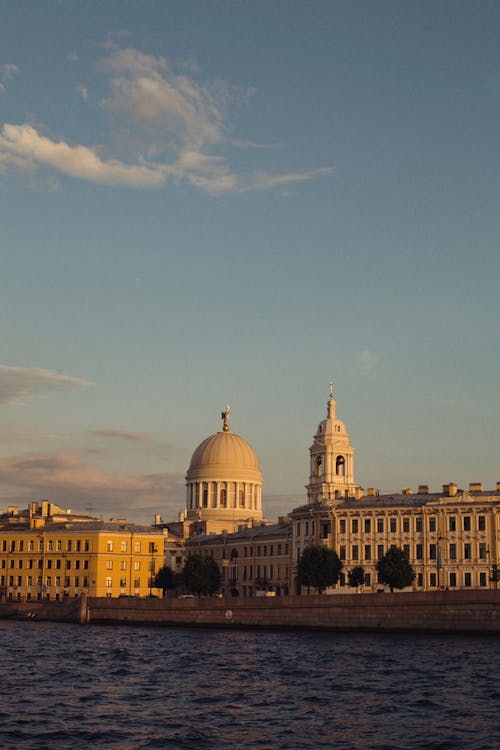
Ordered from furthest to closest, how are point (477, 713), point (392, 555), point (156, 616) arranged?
point (392, 555)
point (156, 616)
point (477, 713)

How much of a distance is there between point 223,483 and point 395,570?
215 ft

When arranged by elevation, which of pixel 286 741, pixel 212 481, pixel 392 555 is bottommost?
pixel 286 741

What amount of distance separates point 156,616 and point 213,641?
820 inches

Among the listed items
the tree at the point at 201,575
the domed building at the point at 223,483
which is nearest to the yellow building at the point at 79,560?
the tree at the point at 201,575

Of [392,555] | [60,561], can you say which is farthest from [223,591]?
[392,555]

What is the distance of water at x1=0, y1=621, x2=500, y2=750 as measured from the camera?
3247 centimetres

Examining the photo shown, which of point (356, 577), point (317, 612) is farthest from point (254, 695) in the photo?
point (356, 577)

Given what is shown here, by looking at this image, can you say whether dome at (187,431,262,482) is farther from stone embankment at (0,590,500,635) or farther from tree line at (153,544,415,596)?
stone embankment at (0,590,500,635)

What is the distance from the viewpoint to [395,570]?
9769 cm

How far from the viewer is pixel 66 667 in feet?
174

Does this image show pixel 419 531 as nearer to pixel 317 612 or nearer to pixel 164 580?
pixel 317 612

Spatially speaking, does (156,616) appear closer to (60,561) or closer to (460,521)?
(460,521)

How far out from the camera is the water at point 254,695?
32469 mm

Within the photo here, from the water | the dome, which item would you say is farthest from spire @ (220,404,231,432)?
the water
